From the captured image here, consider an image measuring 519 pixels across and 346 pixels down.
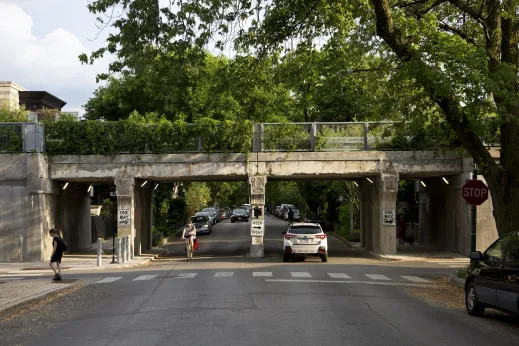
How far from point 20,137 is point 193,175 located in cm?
811

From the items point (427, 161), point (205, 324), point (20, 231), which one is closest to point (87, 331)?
point (205, 324)

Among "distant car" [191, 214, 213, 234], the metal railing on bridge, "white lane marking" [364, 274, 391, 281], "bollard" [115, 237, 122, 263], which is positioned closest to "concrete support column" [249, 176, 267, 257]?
the metal railing on bridge

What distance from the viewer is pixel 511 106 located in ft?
52.3

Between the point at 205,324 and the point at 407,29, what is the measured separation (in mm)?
10051

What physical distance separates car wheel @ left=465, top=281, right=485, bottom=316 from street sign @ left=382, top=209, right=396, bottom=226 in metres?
18.4

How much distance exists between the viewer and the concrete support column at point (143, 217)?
1323 inches

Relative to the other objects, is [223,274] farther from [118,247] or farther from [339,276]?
[118,247]

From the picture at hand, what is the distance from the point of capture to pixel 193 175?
103ft

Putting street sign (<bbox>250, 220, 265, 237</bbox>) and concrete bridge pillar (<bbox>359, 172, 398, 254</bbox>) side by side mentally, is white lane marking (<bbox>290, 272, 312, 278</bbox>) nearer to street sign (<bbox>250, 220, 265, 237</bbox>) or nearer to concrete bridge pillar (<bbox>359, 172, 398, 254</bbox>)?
street sign (<bbox>250, 220, 265, 237</bbox>)

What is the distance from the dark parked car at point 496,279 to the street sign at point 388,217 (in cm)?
1831

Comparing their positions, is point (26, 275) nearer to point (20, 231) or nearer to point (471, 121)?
point (20, 231)

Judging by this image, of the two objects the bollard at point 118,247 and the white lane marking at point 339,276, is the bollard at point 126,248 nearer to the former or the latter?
the bollard at point 118,247

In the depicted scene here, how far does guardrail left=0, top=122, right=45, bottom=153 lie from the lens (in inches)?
1190

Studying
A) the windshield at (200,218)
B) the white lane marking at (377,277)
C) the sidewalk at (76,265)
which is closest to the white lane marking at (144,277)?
the sidewalk at (76,265)
